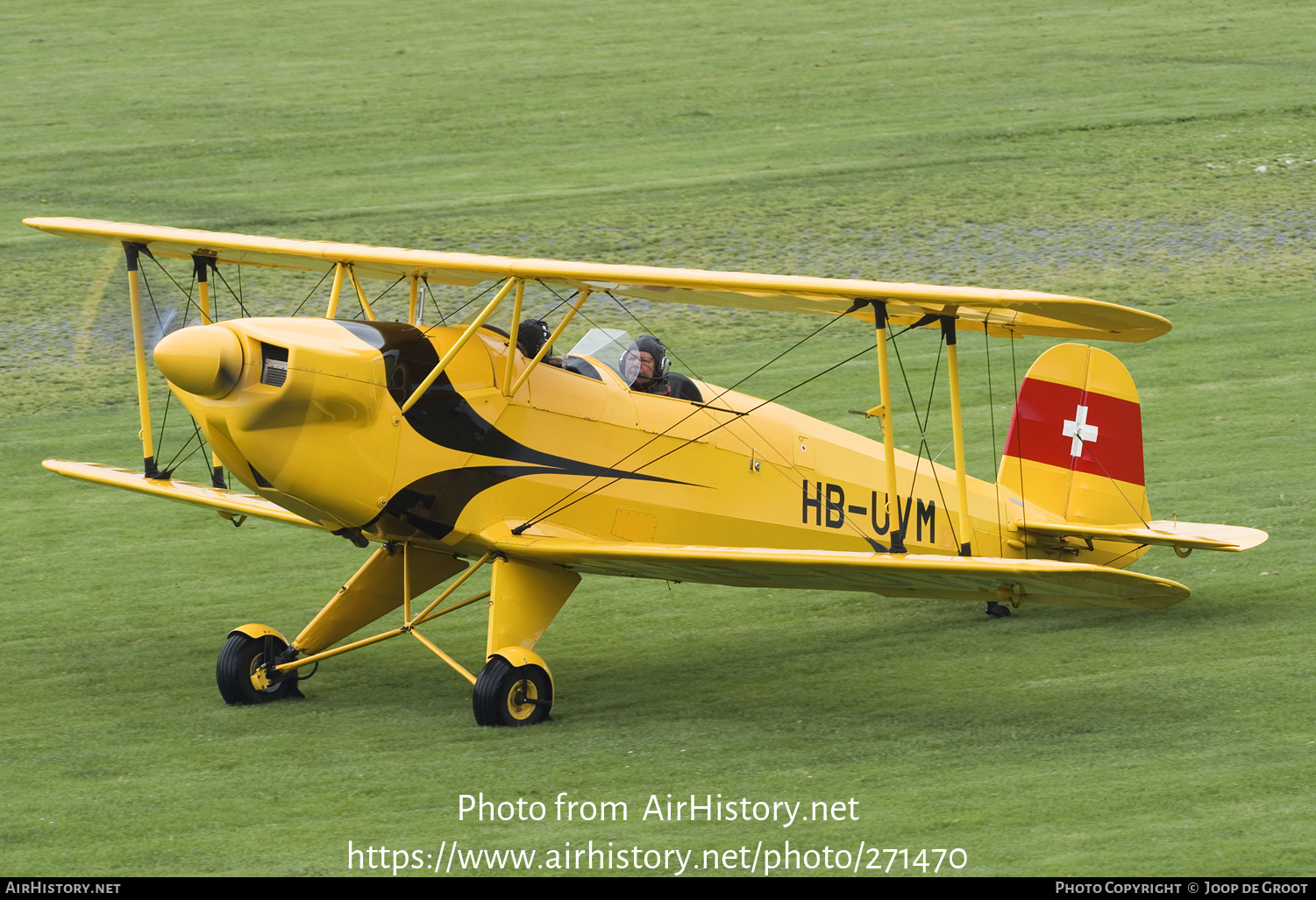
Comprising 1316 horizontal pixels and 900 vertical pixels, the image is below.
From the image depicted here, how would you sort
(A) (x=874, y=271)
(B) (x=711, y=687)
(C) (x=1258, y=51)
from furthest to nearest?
(C) (x=1258, y=51), (A) (x=874, y=271), (B) (x=711, y=687)

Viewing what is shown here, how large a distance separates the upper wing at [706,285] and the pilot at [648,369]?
0.29 metres

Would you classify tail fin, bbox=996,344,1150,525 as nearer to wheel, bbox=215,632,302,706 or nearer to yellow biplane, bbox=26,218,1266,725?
yellow biplane, bbox=26,218,1266,725

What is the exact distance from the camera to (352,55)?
30.8m

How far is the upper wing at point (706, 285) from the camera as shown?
7.82 m

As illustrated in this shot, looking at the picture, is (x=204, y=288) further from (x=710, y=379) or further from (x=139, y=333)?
(x=710, y=379)

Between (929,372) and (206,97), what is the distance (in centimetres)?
1667

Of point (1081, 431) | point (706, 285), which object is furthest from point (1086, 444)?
point (706, 285)

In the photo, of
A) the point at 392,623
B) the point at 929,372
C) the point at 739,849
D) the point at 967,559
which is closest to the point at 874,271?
the point at 929,372

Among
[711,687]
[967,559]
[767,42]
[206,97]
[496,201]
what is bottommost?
[711,687]

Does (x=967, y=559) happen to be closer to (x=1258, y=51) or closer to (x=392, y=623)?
(x=392, y=623)

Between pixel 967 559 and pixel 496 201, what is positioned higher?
pixel 496 201

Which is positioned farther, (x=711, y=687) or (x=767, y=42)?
(x=767, y=42)

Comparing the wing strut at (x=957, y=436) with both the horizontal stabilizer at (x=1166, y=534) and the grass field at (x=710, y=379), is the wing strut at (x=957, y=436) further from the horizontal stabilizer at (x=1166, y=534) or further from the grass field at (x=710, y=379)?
the horizontal stabilizer at (x=1166, y=534)
